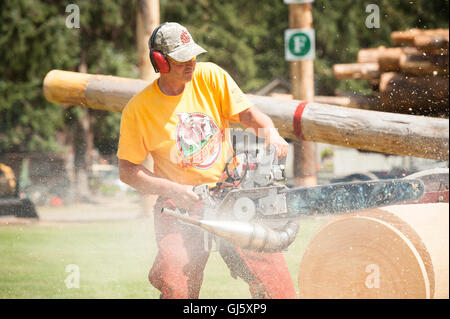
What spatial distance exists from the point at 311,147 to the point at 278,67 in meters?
14.4

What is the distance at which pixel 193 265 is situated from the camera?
8.16 ft

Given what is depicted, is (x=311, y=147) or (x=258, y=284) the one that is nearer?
(x=258, y=284)

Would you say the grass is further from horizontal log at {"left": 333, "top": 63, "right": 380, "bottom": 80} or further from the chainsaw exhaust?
horizontal log at {"left": 333, "top": 63, "right": 380, "bottom": 80}

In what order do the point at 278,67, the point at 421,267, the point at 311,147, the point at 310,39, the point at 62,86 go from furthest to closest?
the point at 278,67
the point at 311,147
the point at 310,39
the point at 62,86
the point at 421,267

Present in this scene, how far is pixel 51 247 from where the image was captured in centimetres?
460

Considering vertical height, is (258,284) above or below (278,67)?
below

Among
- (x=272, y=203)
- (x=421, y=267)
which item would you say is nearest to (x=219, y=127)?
(x=272, y=203)

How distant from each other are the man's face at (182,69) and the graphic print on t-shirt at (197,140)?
16 centimetres

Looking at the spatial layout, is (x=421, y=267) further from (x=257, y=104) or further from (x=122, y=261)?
(x=122, y=261)

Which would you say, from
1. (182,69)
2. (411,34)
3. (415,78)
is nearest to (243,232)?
(182,69)

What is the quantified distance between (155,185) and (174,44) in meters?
0.61

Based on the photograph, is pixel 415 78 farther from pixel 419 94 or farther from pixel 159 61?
pixel 159 61

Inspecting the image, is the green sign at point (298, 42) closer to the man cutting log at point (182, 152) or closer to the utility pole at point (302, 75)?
the utility pole at point (302, 75)

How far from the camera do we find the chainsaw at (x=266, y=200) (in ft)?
7.78
